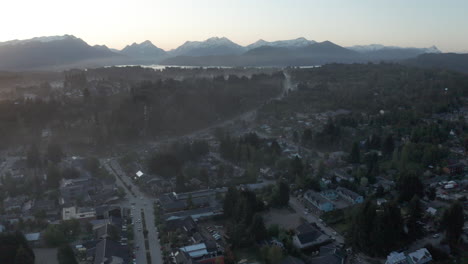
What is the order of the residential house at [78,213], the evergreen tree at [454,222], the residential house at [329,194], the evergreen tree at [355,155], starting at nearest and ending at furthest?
the evergreen tree at [454,222], the residential house at [78,213], the residential house at [329,194], the evergreen tree at [355,155]

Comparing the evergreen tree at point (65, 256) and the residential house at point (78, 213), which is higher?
the evergreen tree at point (65, 256)

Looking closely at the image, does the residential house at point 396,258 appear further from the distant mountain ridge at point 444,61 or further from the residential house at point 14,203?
the distant mountain ridge at point 444,61

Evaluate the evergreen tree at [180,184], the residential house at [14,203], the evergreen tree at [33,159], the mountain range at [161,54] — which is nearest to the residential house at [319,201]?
the evergreen tree at [180,184]

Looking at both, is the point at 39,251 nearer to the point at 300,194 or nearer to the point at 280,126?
the point at 300,194

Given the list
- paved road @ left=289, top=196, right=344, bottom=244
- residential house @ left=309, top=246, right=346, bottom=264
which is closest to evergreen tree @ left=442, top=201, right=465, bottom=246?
paved road @ left=289, top=196, right=344, bottom=244

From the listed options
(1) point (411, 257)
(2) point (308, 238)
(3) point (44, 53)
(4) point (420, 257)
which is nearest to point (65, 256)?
(2) point (308, 238)
